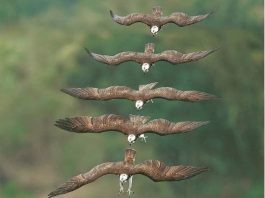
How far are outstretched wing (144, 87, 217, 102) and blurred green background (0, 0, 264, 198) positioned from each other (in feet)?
90.3

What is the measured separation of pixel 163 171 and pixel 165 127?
1.46 meters

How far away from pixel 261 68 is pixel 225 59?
2.80 meters

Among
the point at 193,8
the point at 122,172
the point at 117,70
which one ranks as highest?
the point at 193,8

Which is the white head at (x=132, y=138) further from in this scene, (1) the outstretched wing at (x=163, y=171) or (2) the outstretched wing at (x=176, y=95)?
(2) the outstretched wing at (x=176, y=95)

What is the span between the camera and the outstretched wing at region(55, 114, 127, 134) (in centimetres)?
2277

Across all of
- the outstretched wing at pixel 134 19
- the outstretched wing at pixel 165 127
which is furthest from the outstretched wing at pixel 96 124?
the outstretched wing at pixel 134 19

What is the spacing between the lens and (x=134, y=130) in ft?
75.6

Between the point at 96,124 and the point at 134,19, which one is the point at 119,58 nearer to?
the point at 134,19

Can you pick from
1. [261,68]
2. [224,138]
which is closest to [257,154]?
[224,138]

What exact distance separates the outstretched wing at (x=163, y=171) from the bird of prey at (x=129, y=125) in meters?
0.95

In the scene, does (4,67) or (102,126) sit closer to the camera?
(102,126)

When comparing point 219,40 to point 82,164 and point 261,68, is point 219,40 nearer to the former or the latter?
point 261,68

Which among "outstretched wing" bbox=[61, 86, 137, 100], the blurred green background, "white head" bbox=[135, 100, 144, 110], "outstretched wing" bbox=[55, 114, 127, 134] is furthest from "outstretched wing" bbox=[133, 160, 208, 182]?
the blurred green background

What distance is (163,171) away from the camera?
21875mm
